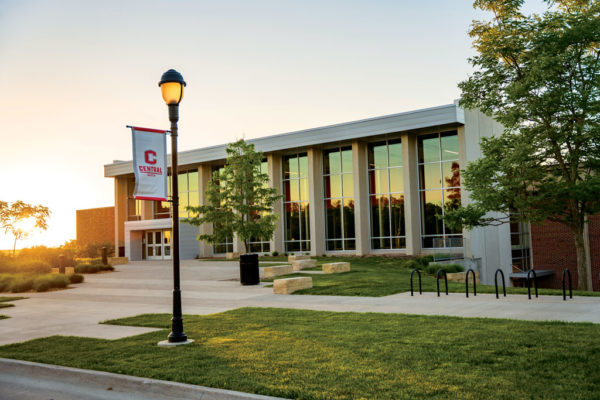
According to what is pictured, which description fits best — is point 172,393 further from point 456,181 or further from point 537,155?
point 456,181

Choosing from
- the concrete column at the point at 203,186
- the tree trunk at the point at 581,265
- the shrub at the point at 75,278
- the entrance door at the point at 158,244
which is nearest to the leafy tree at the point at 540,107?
the tree trunk at the point at 581,265

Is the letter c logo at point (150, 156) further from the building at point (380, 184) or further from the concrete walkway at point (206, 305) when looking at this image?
the building at point (380, 184)

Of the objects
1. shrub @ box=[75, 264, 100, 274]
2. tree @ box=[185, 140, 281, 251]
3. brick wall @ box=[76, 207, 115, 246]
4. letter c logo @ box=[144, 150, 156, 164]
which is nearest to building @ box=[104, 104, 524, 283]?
tree @ box=[185, 140, 281, 251]

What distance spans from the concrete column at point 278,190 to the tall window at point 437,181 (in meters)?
11.6

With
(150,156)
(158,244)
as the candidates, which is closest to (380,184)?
(158,244)

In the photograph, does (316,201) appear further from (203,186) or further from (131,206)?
(131,206)

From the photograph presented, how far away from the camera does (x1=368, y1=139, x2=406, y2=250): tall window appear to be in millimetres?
36875

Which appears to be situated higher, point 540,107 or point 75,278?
point 540,107

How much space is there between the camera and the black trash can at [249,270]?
20.7m

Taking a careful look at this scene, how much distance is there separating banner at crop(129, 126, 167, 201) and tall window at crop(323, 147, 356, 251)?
2954 centimetres

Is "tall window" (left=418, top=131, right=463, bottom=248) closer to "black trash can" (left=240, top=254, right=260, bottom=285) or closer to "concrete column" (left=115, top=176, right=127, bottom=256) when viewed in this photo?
"black trash can" (left=240, top=254, right=260, bottom=285)

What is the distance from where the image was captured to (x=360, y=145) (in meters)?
38.1

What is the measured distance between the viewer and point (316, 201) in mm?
39812

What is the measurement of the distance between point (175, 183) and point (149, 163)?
60 cm
